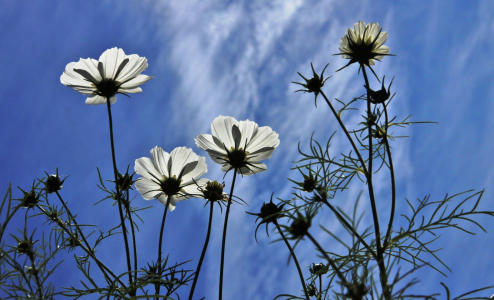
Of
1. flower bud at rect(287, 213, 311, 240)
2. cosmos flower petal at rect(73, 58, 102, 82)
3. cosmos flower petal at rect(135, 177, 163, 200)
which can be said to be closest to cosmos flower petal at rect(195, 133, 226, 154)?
cosmos flower petal at rect(135, 177, 163, 200)

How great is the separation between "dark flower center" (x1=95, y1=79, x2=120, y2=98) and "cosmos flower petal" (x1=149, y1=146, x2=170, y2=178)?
158 millimetres

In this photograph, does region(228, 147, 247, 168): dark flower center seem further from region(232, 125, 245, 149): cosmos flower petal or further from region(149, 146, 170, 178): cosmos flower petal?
region(149, 146, 170, 178): cosmos flower petal

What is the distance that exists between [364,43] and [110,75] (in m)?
0.59

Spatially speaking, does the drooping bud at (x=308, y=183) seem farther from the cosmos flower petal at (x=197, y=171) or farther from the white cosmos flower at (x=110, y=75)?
the white cosmos flower at (x=110, y=75)

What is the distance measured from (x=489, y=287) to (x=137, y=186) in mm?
663

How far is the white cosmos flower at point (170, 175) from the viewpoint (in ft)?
2.54

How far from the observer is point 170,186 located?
78 centimetres

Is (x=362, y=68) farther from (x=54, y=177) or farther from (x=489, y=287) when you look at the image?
(x=54, y=177)

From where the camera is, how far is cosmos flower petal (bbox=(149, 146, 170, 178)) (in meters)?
0.79

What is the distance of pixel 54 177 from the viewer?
0.85 m

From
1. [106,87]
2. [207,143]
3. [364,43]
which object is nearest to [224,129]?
[207,143]

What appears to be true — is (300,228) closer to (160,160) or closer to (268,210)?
(268,210)

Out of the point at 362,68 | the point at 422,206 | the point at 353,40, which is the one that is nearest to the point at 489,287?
the point at 422,206

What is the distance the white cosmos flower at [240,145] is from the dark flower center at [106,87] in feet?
0.71
